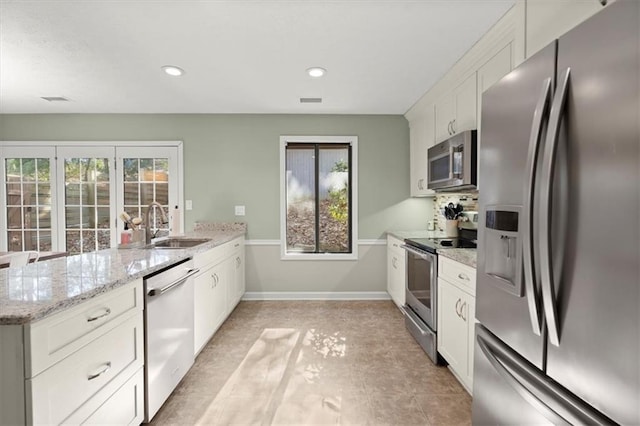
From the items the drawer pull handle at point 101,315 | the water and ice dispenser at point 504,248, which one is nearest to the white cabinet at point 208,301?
the drawer pull handle at point 101,315

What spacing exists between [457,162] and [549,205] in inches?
69.3

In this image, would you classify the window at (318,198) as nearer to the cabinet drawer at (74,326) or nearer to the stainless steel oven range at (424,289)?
the stainless steel oven range at (424,289)

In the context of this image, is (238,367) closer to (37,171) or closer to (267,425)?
(267,425)

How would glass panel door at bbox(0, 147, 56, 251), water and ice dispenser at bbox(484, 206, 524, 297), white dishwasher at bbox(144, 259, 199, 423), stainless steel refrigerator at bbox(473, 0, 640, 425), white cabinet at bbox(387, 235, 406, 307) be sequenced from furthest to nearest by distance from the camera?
glass panel door at bbox(0, 147, 56, 251)
white cabinet at bbox(387, 235, 406, 307)
white dishwasher at bbox(144, 259, 199, 423)
water and ice dispenser at bbox(484, 206, 524, 297)
stainless steel refrigerator at bbox(473, 0, 640, 425)

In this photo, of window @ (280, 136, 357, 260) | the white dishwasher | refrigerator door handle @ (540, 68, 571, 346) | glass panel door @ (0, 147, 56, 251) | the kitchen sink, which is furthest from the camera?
window @ (280, 136, 357, 260)

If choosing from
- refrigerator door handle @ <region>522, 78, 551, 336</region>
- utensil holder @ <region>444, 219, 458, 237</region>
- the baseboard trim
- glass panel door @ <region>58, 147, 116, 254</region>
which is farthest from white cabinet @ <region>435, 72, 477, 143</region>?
glass panel door @ <region>58, 147, 116, 254</region>

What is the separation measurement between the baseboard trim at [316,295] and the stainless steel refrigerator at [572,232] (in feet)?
9.52

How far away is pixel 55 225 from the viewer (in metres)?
3.89

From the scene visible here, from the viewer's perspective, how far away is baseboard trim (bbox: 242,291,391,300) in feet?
12.9

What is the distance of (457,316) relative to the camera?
202 centimetres

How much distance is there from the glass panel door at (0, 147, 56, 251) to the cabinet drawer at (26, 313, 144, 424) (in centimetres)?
343

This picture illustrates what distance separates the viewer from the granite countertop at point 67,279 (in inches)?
40.4

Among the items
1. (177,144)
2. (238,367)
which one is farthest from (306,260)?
(177,144)

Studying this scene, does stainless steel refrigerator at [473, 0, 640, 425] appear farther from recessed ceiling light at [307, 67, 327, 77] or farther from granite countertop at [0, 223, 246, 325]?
recessed ceiling light at [307, 67, 327, 77]
